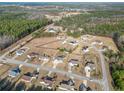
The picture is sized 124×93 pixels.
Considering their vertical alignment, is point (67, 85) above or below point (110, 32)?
below

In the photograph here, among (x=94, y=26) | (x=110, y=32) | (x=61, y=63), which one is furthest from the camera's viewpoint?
(x=94, y=26)

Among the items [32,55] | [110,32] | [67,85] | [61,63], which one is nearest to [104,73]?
[67,85]

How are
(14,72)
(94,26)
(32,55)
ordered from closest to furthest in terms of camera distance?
1. (14,72)
2. (32,55)
3. (94,26)

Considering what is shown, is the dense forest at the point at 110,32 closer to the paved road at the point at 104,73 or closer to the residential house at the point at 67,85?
the paved road at the point at 104,73

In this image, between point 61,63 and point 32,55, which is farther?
point 32,55

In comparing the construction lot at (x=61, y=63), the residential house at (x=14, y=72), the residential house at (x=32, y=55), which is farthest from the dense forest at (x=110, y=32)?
the residential house at (x=14, y=72)

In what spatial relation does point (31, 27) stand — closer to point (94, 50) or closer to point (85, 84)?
point (94, 50)

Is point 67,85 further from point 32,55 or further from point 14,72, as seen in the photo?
point 32,55

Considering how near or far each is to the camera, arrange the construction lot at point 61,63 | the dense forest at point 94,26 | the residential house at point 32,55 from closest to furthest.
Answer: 1. the construction lot at point 61,63
2. the residential house at point 32,55
3. the dense forest at point 94,26
